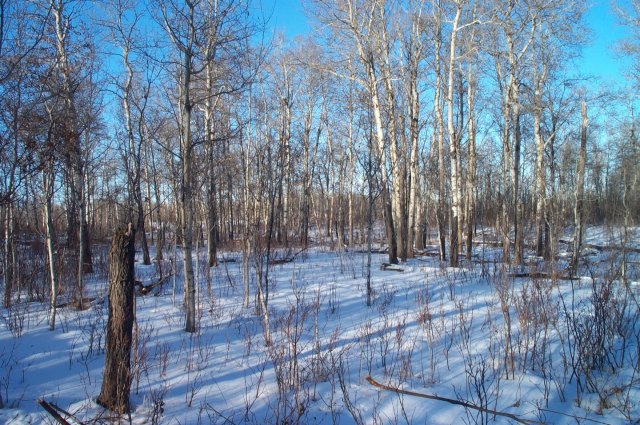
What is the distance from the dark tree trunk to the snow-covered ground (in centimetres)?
19

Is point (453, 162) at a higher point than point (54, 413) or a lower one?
higher

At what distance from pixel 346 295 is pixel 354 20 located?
26.8 ft

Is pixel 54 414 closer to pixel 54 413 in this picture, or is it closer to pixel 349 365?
pixel 54 413

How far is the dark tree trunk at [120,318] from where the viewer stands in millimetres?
2716

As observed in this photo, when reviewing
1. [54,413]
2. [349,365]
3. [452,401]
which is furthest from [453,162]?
[54,413]

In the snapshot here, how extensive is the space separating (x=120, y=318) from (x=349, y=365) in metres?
2.19

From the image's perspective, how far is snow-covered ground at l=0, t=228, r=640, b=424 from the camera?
9.21ft

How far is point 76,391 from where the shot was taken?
3.29 m

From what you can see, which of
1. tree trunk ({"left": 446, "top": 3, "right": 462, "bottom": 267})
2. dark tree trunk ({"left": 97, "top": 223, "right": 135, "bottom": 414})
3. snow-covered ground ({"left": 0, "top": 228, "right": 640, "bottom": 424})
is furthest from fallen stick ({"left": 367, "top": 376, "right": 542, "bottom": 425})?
tree trunk ({"left": 446, "top": 3, "right": 462, "bottom": 267})

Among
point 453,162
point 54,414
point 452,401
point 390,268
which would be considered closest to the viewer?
point 54,414

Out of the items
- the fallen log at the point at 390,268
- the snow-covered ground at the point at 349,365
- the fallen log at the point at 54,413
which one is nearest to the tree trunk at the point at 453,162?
the fallen log at the point at 390,268

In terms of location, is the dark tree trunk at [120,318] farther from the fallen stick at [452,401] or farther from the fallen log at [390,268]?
the fallen log at [390,268]

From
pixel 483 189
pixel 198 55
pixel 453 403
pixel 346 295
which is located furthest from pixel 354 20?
pixel 483 189

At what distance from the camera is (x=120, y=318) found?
272 cm
